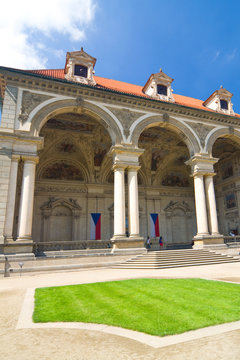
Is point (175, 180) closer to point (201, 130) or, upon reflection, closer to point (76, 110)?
point (201, 130)

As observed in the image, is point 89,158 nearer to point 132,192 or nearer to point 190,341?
point 132,192

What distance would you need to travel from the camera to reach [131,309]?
515 centimetres

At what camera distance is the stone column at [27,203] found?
1511 cm

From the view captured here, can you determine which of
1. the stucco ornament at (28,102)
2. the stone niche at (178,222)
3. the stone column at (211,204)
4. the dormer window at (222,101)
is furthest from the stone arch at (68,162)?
the dormer window at (222,101)

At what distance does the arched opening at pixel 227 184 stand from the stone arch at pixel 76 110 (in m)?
14.1

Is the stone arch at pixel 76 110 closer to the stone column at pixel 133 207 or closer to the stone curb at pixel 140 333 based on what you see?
the stone column at pixel 133 207

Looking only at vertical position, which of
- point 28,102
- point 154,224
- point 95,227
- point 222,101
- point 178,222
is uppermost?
point 222,101

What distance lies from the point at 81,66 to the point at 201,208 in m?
16.7

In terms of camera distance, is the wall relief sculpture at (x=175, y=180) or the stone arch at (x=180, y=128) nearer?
the stone arch at (x=180, y=128)

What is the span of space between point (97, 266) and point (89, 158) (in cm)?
1418

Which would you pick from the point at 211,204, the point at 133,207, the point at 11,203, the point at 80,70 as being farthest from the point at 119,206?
the point at 80,70

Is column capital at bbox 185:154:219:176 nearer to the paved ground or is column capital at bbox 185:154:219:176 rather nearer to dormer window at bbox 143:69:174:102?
dormer window at bbox 143:69:174:102

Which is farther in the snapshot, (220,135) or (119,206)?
(220,135)

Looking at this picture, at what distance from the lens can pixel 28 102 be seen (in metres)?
17.7
